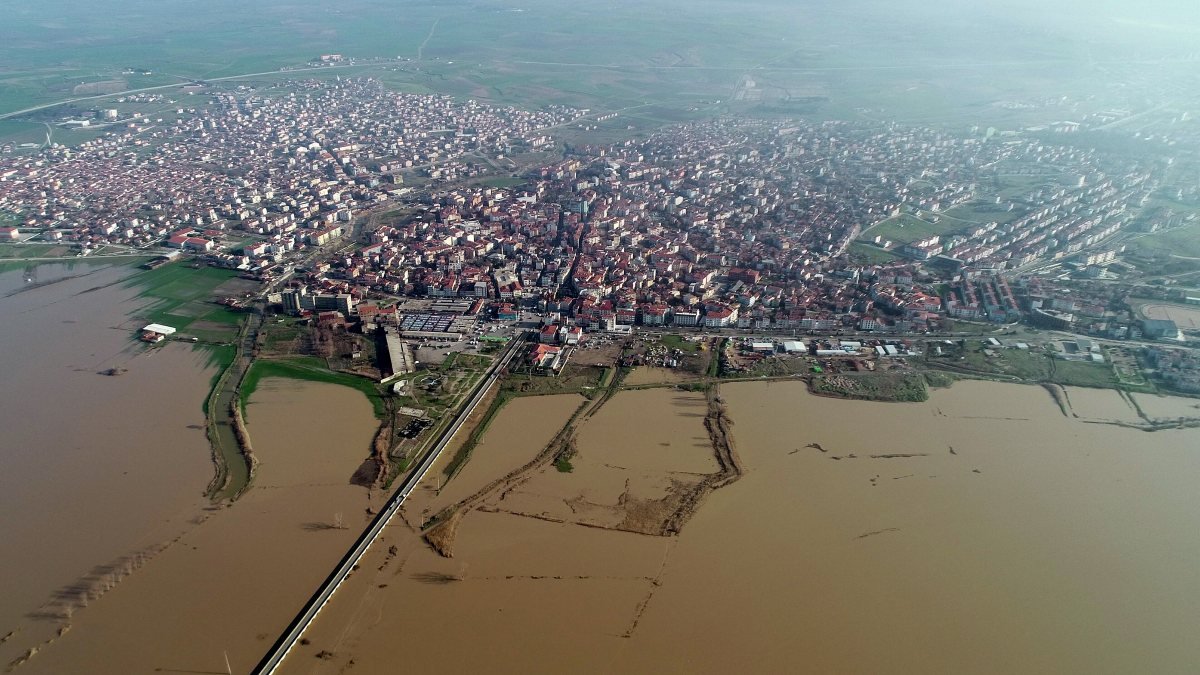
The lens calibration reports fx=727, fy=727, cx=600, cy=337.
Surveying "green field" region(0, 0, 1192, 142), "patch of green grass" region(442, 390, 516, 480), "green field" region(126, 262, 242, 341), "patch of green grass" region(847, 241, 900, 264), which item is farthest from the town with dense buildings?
"green field" region(0, 0, 1192, 142)

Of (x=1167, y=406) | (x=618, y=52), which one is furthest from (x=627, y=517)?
(x=618, y=52)

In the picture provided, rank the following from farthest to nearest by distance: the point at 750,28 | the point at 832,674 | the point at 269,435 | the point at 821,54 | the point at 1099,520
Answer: the point at 750,28 < the point at 821,54 < the point at 269,435 < the point at 1099,520 < the point at 832,674

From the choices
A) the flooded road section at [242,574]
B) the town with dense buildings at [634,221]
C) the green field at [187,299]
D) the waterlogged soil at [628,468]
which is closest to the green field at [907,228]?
the town with dense buildings at [634,221]

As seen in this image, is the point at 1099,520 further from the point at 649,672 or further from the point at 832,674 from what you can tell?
the point at 649,672

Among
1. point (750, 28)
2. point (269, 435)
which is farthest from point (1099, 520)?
point (750, 28)

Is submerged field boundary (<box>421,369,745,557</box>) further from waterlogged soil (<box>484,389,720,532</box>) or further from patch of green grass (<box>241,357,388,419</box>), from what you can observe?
patch of green grass (<box>241,357,388,419</box>)

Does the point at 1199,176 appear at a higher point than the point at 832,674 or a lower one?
higher

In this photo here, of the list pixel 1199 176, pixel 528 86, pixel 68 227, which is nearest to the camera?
pixel 68 227

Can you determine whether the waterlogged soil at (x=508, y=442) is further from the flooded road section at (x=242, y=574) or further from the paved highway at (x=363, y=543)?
the flooded road section at (x=242, y=574)

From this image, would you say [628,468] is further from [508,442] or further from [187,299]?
[187,299]
